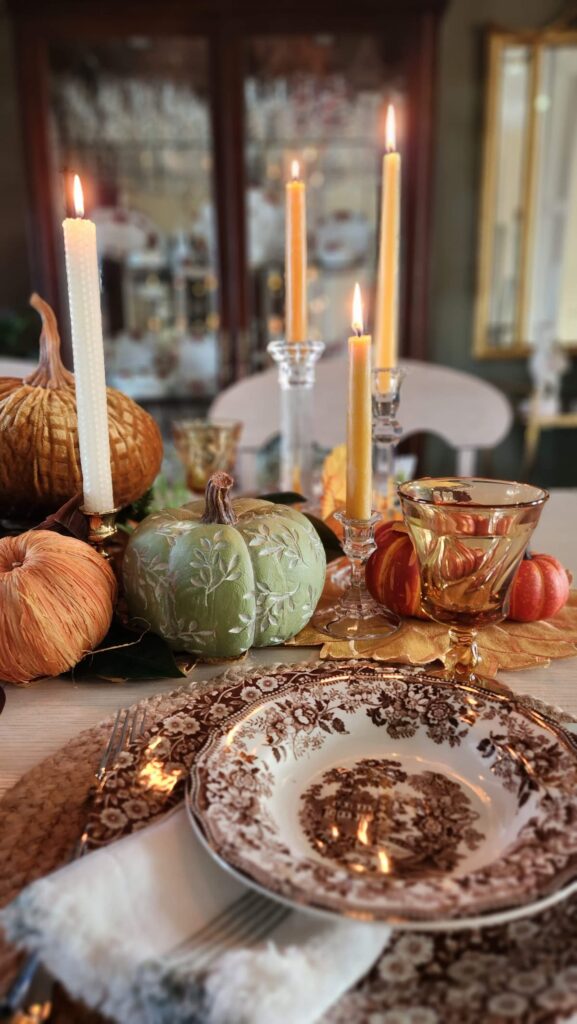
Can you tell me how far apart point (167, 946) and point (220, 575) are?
9.2 inches

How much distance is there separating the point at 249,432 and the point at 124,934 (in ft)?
3.65

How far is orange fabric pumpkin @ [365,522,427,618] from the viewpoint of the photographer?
0.53 meters

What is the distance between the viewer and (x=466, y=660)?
0.47 m

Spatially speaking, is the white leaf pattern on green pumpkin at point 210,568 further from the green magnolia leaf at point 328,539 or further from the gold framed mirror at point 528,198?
the gold framed mirror at point 528,198

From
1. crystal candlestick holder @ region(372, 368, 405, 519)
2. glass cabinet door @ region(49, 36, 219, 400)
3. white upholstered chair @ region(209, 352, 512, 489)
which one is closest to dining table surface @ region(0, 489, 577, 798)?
crystal candlestick holder @ region(372, 368, 405, 519)

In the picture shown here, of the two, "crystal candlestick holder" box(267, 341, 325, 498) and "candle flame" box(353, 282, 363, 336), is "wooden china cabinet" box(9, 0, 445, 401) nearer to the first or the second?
"crystal candlestick holder" box(267, 341, 325, 498)

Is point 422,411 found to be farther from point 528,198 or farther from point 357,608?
point 528,198

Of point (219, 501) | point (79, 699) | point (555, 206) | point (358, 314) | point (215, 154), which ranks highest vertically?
point (215, 154)

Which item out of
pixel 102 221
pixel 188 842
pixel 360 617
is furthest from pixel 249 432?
pixel 188 842

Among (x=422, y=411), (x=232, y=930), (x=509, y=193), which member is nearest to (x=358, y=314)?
(x=232, y=930)

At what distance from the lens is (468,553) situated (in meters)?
Result: 0.43

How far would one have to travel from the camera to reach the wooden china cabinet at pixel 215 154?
5.45 feet

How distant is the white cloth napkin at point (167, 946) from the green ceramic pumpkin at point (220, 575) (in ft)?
0.64

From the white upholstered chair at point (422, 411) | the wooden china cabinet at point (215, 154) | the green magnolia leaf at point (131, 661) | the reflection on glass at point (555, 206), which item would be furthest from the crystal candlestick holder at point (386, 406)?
the reflection on glass at point (555, 206)
